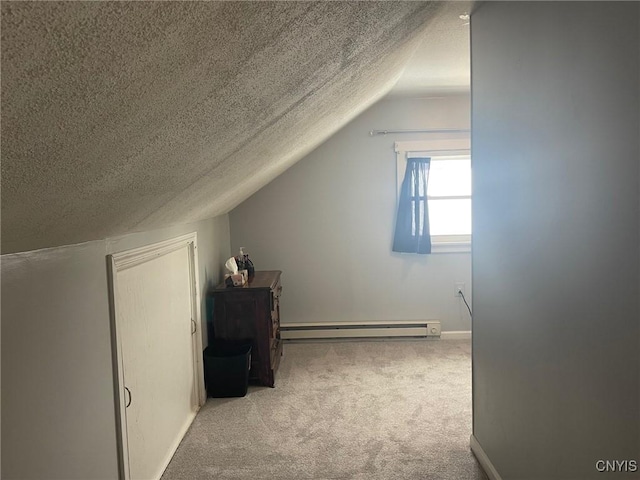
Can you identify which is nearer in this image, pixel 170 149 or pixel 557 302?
pixel 170 149

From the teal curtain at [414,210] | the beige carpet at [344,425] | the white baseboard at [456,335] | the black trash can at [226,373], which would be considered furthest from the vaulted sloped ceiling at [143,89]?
the white baseboard at [456,335]

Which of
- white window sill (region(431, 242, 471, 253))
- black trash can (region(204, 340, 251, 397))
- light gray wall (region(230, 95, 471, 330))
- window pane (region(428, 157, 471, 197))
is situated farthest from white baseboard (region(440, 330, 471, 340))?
black trash can (region(204, 340, 251, 397))

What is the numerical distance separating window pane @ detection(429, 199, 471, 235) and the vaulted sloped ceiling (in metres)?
3.04

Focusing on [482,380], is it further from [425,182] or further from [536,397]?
[425,182]

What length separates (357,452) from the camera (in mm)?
2768

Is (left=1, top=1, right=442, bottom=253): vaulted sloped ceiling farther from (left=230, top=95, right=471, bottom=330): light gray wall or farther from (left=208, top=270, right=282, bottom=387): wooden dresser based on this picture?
(left=230, top=95, right=471, bottom=330): light gray wall

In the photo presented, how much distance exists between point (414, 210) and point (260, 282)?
65.9 inches

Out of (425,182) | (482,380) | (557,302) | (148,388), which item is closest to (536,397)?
(557,302)

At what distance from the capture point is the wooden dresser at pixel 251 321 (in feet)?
12.3

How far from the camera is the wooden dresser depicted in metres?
3.75

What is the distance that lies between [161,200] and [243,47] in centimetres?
109

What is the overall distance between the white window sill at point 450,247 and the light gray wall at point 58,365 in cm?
332

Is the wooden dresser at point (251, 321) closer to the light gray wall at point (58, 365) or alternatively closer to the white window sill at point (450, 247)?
the light gray wall at point (58, 365)

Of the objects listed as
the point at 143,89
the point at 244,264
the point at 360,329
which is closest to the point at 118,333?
the point at 143,89
